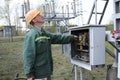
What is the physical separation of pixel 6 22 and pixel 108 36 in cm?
4907

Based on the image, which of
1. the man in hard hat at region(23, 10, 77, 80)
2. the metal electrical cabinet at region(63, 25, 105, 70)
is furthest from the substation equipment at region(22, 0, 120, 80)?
the man in hard hat at region(23, 10, 77, 80)

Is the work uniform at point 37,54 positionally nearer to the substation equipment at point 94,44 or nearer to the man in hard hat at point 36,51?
the man in hard hat at point 36,51

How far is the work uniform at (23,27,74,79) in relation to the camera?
3.69m

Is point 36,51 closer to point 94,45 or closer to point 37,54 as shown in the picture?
point 37,54

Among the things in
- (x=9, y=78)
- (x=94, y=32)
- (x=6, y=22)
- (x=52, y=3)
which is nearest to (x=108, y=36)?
(x=94, y=32)

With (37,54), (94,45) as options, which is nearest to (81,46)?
(94,45)

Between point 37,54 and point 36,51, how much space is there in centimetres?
6

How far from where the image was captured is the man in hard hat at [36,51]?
3695 millimetres

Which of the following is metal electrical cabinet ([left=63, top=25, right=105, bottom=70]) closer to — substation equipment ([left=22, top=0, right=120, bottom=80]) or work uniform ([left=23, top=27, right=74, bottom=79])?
substation equipment ([left=22, top=0, right=120, bottom=80])

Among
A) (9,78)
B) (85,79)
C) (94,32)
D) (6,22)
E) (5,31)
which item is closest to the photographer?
(94,32)

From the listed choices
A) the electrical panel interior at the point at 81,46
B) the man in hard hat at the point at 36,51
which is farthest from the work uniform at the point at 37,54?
the electrical panel interior at the point at 81,46

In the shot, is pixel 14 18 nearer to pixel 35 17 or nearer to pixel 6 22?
pixel 6 22

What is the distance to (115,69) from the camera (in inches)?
167

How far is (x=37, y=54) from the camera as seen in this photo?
377cm
